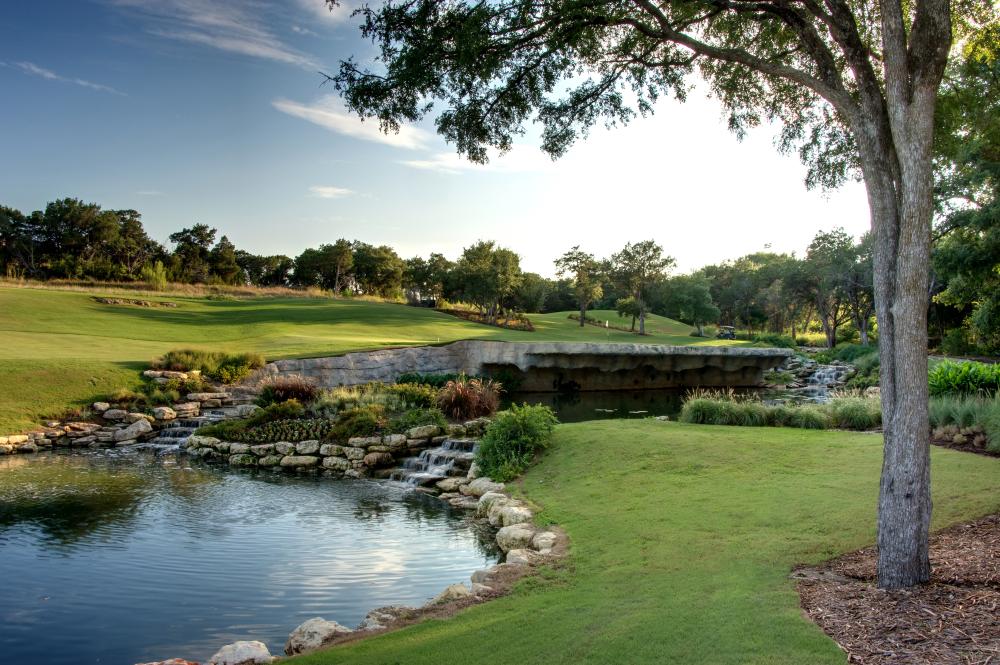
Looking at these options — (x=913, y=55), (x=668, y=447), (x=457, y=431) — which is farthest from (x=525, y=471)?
(x=913, y=55)

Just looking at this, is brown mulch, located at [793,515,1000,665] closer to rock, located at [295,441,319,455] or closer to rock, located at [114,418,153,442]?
rock, located at [295,441,319,455]

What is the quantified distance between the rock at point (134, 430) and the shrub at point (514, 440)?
957 centimetres

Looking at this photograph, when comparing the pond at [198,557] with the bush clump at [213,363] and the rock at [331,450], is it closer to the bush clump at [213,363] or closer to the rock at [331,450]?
the rock at [331,450]

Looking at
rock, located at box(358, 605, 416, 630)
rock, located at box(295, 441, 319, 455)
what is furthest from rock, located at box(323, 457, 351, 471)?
rock, located at box(358, 605, 416, 630)

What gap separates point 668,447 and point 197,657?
812 cm

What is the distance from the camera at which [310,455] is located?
1483cm

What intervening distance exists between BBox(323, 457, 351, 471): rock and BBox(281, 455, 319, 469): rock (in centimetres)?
26

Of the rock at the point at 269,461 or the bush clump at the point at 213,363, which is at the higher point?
the bush clump at the point at 213,363

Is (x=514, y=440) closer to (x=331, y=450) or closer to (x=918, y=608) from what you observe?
(x=331, y=450)

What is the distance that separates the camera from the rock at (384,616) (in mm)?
6008

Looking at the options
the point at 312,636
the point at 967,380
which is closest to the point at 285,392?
the point at 312,636

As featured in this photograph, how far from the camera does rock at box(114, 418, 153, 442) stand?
16.5 m

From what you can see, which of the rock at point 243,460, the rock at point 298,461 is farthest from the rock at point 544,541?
the rock at point 243,460

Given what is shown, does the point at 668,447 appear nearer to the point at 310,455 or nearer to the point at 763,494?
the point at 763,494
